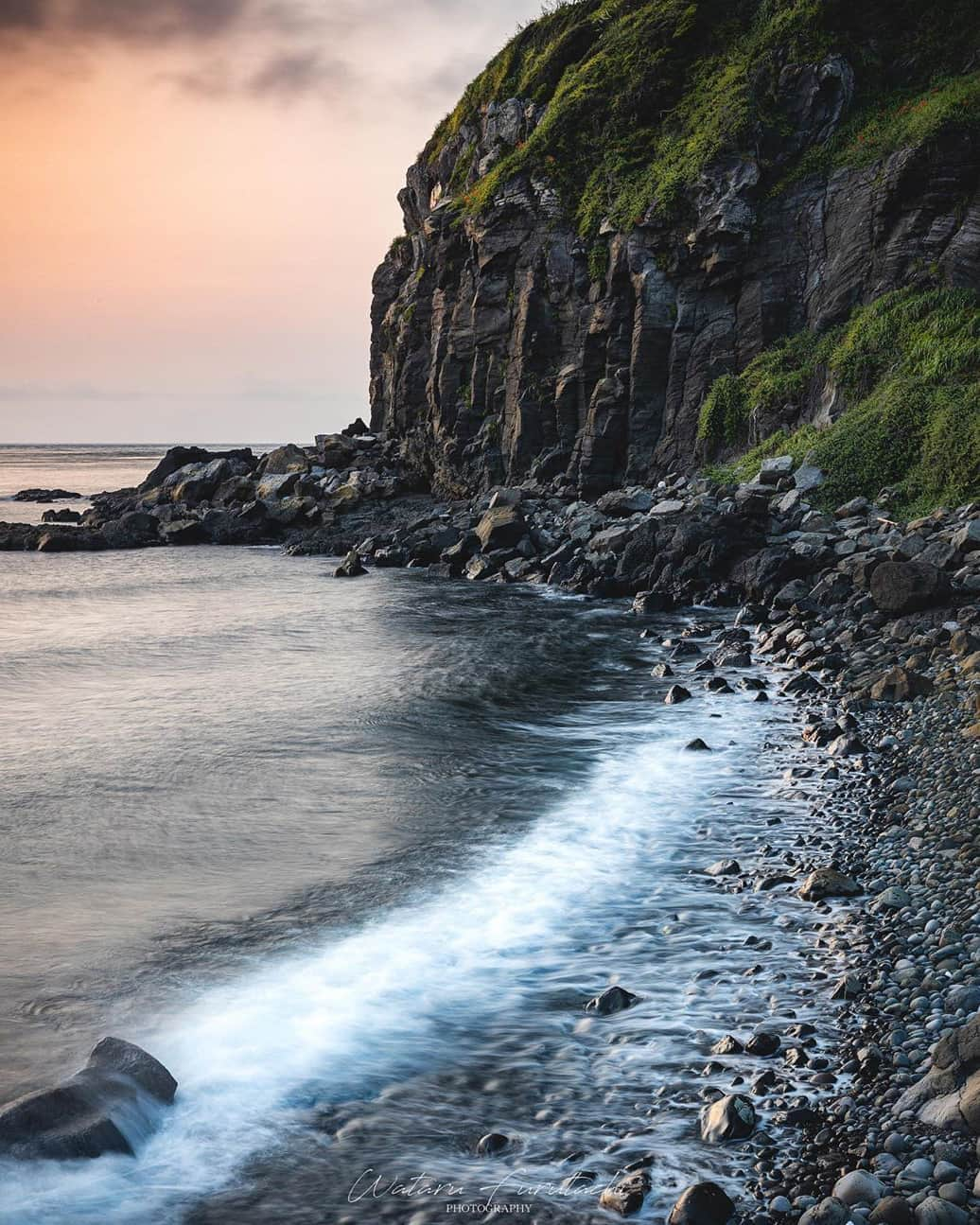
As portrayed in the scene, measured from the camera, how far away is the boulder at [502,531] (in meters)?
35.4

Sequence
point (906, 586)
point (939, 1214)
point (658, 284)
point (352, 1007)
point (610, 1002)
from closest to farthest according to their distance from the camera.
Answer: point (939, 1214)
point (610, 1002)
point (352, 1007)
point (906, 586)
point (658, 284)

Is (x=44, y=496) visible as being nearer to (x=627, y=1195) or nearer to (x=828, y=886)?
(x=828, y=886)

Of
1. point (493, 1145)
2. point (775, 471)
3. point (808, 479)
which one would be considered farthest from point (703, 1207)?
point (775, 471)

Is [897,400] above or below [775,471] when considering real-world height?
above

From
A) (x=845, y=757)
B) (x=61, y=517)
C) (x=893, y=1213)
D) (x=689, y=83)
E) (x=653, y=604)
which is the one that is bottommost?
(x=893, y=1213)

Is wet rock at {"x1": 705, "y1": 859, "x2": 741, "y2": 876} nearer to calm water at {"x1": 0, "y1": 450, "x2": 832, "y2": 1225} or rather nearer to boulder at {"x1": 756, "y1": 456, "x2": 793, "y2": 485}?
calm water at {"x1": 0, "y1": 450, "x2": 832, "y2": 1225}

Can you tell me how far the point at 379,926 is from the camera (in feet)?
31.0

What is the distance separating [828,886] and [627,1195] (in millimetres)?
4125

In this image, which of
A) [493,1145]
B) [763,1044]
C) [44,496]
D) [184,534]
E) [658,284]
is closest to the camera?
[493,1145]

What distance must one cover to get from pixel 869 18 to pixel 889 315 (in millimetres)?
14183

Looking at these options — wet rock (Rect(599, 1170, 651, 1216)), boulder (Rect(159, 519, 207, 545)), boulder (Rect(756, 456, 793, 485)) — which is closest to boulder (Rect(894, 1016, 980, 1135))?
wet rock (Rect(599, 1170, 651, 1216))

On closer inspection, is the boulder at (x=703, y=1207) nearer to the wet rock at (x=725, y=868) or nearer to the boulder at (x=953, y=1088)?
the boulder at (x=953, y=1088)

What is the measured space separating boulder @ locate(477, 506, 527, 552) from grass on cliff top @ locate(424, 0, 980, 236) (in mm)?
13476

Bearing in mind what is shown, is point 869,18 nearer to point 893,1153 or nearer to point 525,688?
point 525,688
